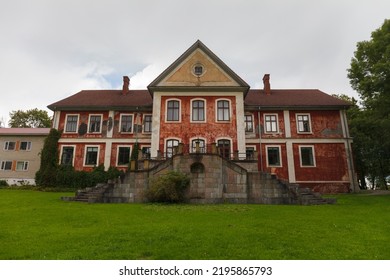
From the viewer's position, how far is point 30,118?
48.4m

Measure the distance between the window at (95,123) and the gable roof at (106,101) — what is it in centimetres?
92

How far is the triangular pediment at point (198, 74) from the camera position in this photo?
2364 centimetres

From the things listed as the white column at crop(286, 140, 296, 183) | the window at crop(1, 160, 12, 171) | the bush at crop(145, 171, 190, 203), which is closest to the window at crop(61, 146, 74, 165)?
the window at crop(1, 160, 12, 171)

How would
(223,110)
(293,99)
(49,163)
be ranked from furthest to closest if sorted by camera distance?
(293,99), (49,163), (223,110)

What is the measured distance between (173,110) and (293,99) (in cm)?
1322

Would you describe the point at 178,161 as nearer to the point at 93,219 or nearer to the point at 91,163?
the point at 93,219

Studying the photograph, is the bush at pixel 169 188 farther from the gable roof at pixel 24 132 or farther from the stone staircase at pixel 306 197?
the gable roof at pixel 24 132

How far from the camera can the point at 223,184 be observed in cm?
1734

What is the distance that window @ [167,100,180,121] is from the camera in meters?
23.4

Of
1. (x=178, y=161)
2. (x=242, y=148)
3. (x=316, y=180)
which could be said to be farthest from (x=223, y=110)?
(x=316, y=180)

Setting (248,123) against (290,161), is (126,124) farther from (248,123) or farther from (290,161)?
(290,161)

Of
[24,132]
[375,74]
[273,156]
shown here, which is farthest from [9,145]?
[375,74]

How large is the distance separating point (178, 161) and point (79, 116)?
589 inches

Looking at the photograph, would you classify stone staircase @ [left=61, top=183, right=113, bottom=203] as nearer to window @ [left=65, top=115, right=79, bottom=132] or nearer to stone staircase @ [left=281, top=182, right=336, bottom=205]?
stone staircase @ [left=281, top=182, right=336, bottom=205]
